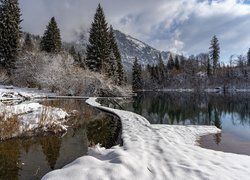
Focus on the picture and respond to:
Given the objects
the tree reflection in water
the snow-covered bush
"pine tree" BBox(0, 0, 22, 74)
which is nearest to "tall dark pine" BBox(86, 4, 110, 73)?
the snow-covered bush

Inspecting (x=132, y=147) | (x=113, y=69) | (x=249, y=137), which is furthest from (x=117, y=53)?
(x=132, y=147)

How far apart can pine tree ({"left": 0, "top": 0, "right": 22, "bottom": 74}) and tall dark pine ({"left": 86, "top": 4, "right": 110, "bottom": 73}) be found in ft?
40.2

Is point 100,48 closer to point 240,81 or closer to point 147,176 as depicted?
point 147,176

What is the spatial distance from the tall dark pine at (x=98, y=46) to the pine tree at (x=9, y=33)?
1225cm

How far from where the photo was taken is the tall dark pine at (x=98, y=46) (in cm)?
4362

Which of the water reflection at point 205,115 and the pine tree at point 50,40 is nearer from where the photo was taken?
the water reflection at point 205,115

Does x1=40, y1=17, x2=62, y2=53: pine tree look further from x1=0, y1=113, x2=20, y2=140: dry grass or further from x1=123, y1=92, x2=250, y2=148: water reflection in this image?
x1=0, y1=113, x2=20, y2=140: dry grass

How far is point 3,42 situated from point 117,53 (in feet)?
83.0

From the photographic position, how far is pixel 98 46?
44375mm

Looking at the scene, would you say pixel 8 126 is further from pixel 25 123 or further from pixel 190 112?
pixel 190 112

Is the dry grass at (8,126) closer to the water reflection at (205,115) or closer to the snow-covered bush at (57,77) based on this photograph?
the water reflection at (205,115)

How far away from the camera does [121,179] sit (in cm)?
460

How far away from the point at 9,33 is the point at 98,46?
48.6 feet

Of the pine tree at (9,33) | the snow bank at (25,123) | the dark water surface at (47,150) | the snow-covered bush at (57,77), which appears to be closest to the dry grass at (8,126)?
the snow bank at (25,123)
